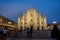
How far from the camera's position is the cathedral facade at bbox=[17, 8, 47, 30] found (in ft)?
318

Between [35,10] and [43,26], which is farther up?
[35,10]

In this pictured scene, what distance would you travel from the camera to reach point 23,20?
9844cm

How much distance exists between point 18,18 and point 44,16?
13503 millimetres

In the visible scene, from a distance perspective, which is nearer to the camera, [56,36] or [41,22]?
[56,36]

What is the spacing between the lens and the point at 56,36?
1290 centimetres

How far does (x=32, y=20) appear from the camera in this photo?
98.8 m

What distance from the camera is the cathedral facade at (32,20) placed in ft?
318

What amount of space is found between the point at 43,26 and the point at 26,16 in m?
10.8

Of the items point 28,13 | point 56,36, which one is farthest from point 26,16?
point 56,36

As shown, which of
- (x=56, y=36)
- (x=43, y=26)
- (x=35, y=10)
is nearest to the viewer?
(x=56, y=36)

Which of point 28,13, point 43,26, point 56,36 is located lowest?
point 56,36

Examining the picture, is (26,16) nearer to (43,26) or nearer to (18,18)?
(18,18)

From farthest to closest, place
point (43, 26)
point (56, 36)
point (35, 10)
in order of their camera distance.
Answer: point (35, 10), point (43, 26), point (56, 36)

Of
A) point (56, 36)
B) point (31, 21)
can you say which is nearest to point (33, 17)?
point (31, 21)
